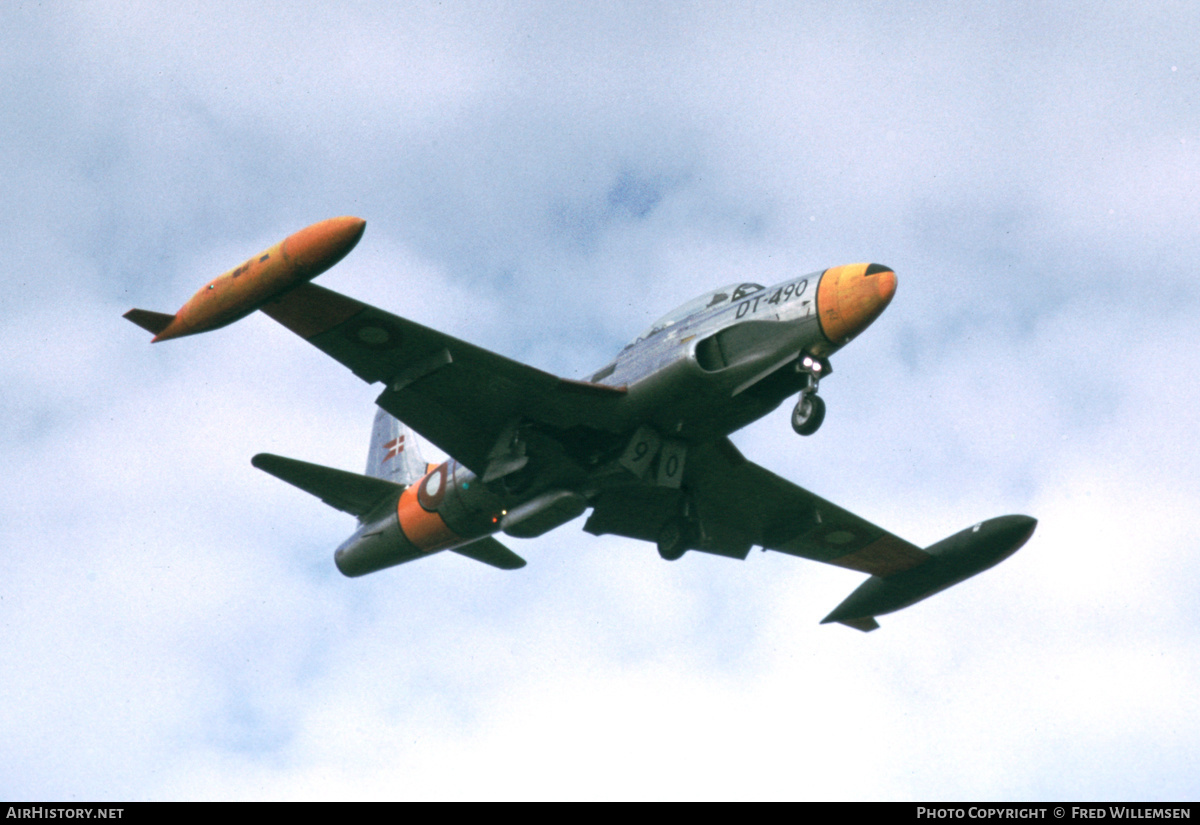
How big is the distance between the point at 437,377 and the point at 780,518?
9050mm

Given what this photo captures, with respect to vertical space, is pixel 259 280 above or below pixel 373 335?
below

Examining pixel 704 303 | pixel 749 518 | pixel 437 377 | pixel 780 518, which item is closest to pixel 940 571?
pixel 780 518

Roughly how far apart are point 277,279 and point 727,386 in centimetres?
760

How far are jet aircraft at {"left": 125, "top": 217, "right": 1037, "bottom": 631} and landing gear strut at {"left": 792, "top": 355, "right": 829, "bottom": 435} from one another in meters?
0.02

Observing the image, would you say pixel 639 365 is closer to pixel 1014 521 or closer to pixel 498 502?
pixel 498 502

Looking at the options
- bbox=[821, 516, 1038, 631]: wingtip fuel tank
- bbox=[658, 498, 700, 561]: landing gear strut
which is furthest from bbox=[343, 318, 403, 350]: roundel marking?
bbox=[821, 516, 1038, 631]: wingtip fuel tank

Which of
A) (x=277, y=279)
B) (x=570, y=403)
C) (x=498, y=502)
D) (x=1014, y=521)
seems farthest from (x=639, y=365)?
(x=1014, y=521)

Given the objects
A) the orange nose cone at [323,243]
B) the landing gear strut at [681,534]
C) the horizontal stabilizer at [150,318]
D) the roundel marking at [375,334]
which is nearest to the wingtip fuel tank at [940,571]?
the landing gear strut at [681,534]

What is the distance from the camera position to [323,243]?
19.1m

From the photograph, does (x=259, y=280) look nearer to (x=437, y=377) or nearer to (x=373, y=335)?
(x=373, y=335)

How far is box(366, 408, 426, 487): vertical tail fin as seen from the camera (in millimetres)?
30656

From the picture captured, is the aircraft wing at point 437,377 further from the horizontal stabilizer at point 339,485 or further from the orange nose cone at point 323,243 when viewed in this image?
the horizontal stabilizer at point 339,485

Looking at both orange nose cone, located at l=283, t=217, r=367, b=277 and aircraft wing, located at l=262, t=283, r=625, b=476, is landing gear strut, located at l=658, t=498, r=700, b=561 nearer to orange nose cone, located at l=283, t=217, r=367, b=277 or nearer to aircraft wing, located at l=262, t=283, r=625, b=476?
aircraft wing, located at l=262, t=283, r=625, b=476
